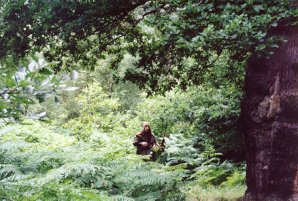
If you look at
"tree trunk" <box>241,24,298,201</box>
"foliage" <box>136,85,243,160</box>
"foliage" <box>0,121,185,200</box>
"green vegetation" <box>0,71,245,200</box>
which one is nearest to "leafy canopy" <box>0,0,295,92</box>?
"tree trunk" <box>241,24,298,201</box>

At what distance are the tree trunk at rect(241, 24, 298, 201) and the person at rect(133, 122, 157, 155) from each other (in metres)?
4.72

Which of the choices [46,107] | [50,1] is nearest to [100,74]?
[46,107]

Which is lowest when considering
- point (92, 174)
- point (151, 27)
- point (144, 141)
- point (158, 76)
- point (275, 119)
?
point (92, 174)

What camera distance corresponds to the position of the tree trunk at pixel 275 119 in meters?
4.28

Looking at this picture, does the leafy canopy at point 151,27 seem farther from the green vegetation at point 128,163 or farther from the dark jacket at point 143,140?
the dark jacket at point 143,140

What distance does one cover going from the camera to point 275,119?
14.2 ft

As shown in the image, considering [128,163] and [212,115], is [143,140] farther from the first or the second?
[128,163]

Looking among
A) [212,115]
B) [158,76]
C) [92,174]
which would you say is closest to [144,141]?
[212,115]

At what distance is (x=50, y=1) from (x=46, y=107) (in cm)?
1822

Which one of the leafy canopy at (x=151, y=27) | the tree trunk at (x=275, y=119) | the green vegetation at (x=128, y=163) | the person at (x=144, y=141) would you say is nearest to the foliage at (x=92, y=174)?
the green vegetation at (x=128, y=163)

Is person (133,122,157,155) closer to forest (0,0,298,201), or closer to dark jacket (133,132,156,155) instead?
dark jacket (133,132,156,155)

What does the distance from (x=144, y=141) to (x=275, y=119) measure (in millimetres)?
5327

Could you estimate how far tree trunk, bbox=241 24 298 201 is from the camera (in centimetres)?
428

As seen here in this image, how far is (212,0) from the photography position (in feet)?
13.4
